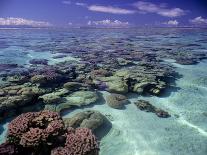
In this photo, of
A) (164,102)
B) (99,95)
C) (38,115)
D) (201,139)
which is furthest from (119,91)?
(38,115)

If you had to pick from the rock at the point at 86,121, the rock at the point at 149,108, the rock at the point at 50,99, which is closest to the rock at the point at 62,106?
the rock at the point at 50,99

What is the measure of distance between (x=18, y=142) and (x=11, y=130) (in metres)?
0.28

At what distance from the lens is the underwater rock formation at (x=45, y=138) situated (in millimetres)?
4711

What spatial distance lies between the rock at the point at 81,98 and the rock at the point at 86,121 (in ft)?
4.28

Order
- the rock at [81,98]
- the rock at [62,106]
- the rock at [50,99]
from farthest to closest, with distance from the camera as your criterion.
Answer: the rock at [81,98] → the rock at [50,99] → the rock at [62,106]

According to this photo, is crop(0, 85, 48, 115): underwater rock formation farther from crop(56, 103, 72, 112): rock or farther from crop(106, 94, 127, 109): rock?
crop(106, 94, 127, 109): rock

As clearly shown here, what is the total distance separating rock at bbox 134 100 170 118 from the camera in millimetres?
8359

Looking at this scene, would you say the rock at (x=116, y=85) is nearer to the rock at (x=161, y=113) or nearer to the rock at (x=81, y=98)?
the rock at (x=81, y=98)

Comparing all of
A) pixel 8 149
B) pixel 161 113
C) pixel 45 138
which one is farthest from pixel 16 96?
pixel 161 113

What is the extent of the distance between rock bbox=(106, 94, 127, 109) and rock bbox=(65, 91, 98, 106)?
54 cm

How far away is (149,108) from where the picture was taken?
8797 millimetres

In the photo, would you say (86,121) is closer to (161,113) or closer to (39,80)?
(161,113)

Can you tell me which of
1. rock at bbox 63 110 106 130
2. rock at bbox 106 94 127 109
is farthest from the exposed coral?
rock at bbox 106 94 127 109

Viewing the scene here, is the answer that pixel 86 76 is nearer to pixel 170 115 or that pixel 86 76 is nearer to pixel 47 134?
pixel 170 115
